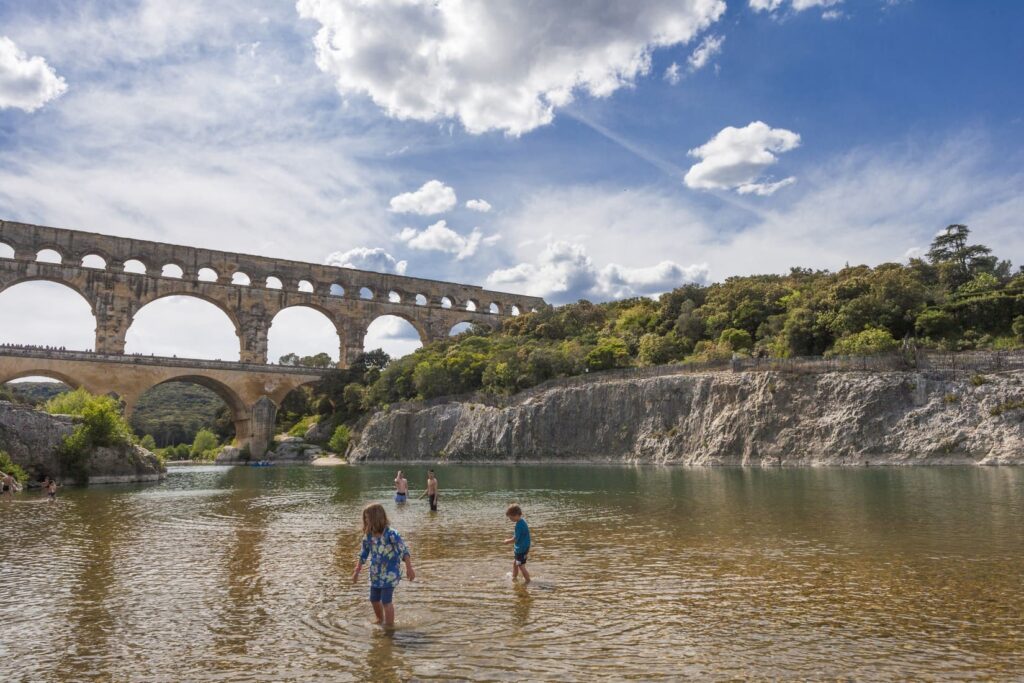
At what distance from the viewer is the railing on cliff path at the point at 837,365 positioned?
37.5 meters

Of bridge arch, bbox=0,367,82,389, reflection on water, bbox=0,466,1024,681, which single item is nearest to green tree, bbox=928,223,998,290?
reflection on water, bbox=0,466,1024,681

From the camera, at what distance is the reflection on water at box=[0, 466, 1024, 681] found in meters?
6.68

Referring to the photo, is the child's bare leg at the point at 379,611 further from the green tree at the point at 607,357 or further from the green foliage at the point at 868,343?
the green tree at the point at 607,357

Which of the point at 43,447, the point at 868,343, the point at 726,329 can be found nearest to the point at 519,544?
the point at 43,447

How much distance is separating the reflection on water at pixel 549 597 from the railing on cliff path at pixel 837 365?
2255 cm

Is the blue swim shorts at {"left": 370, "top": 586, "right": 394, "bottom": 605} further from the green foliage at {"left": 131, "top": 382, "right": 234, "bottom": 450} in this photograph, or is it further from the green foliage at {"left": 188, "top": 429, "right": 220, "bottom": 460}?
the green foliage at {"left": 131, "top": 382, "right": 234, "bottom": 450}

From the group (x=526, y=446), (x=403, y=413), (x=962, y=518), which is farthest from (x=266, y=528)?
A: (x=403, y=413)

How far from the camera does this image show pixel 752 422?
1628 inches

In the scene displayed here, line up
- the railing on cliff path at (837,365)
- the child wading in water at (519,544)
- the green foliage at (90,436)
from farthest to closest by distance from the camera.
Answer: the railing on cliff path at (837,365), the green foliage at (90,436), the child wading in water at (519,544)

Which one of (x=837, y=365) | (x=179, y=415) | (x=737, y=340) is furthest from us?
(x=179, y=415)

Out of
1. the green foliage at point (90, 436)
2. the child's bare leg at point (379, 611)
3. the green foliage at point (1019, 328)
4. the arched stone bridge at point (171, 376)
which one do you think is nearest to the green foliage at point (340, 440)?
the arched stone bridge at point (171, 376)

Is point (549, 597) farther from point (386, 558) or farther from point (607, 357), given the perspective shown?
point (607, 357)

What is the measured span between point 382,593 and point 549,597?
230cm

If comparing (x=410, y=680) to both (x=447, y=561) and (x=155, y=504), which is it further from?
(x=155, y=504)
